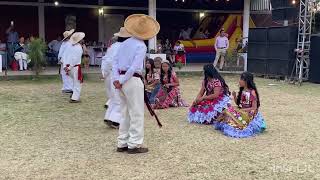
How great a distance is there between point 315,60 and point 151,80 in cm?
653

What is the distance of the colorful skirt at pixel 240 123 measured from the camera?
269 inches

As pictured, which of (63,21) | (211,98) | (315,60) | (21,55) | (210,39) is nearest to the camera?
(211,98)

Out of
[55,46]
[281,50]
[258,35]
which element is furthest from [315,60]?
[55,46]

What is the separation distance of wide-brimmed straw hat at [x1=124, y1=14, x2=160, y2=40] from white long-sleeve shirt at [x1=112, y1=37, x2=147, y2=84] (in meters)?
0.08

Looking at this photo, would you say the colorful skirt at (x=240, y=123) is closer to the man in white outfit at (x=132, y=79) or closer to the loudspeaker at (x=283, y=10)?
the man in white outfit at (x=132, y=79)

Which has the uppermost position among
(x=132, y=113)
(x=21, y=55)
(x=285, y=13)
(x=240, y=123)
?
(x=285, y=13)

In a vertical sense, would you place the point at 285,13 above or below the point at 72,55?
above

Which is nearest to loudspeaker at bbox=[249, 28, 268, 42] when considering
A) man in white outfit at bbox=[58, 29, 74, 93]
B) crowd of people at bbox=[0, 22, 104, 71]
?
crowd of people at bbox=[0, 22, 104, 71]

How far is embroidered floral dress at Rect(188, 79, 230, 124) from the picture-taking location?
7582mm

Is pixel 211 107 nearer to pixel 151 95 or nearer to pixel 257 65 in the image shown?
pixel 151 95

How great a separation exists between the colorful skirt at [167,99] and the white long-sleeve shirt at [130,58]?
139 inches

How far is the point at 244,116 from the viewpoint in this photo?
6.97m

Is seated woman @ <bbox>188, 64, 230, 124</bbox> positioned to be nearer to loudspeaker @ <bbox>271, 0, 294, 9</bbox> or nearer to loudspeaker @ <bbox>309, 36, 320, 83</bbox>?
loudspeaker @ <bbox>309, 36, 320, 83</bbox>

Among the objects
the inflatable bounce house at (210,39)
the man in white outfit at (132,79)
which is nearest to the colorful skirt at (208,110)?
the man in white outfit at (132,79)
